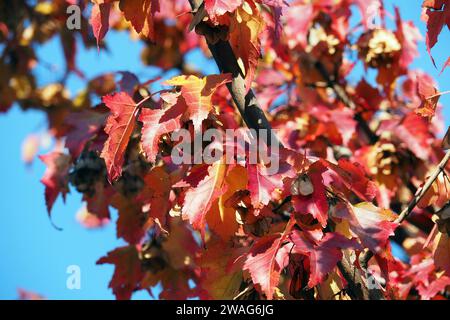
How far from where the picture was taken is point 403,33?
256 cm

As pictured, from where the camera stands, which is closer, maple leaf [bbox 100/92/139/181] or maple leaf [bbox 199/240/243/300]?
maple leaf [bbox 100/92/139/181]

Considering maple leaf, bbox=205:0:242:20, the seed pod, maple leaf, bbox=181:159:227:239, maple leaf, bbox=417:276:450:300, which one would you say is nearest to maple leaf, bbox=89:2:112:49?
maple leaf, bbox=205:0:242:20

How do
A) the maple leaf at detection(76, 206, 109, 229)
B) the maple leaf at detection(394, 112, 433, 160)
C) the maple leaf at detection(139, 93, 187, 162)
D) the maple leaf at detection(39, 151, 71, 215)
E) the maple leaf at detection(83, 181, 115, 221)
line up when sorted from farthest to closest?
1. the maple leaf at detection(76, 206, 109, 229)
2. the maple leaf at detection(394, 112, 433, 160)
3. the maple leaf at detection(83, 181, 115, 221)
4. the maple leaf at detection(39, 151, 71, 215)
5. the maple leaf at detection(139, 93, 187, 162)

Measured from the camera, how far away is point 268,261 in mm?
1407

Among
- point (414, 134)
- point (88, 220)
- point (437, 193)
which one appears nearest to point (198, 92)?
point (437, 193)

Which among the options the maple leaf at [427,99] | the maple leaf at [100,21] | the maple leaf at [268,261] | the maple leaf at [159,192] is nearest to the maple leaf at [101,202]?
the maple leaf at [159,192]

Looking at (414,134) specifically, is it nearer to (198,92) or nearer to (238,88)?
(238,88)

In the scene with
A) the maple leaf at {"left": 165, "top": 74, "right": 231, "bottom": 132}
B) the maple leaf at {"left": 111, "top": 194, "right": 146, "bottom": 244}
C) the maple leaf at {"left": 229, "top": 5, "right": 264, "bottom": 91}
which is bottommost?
the maple leaf at {"left": 111, "top": 194, "right": 146, "bottom": 244}

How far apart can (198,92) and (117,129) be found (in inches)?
7.2

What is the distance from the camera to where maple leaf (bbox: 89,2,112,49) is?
1.56 m

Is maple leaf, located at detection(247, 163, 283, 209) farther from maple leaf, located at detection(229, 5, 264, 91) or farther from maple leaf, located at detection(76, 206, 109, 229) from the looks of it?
maple leaf, located at detection(76, 206, 109, 229)

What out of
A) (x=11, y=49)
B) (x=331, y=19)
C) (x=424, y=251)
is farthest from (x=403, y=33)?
(x=11, y=49)
